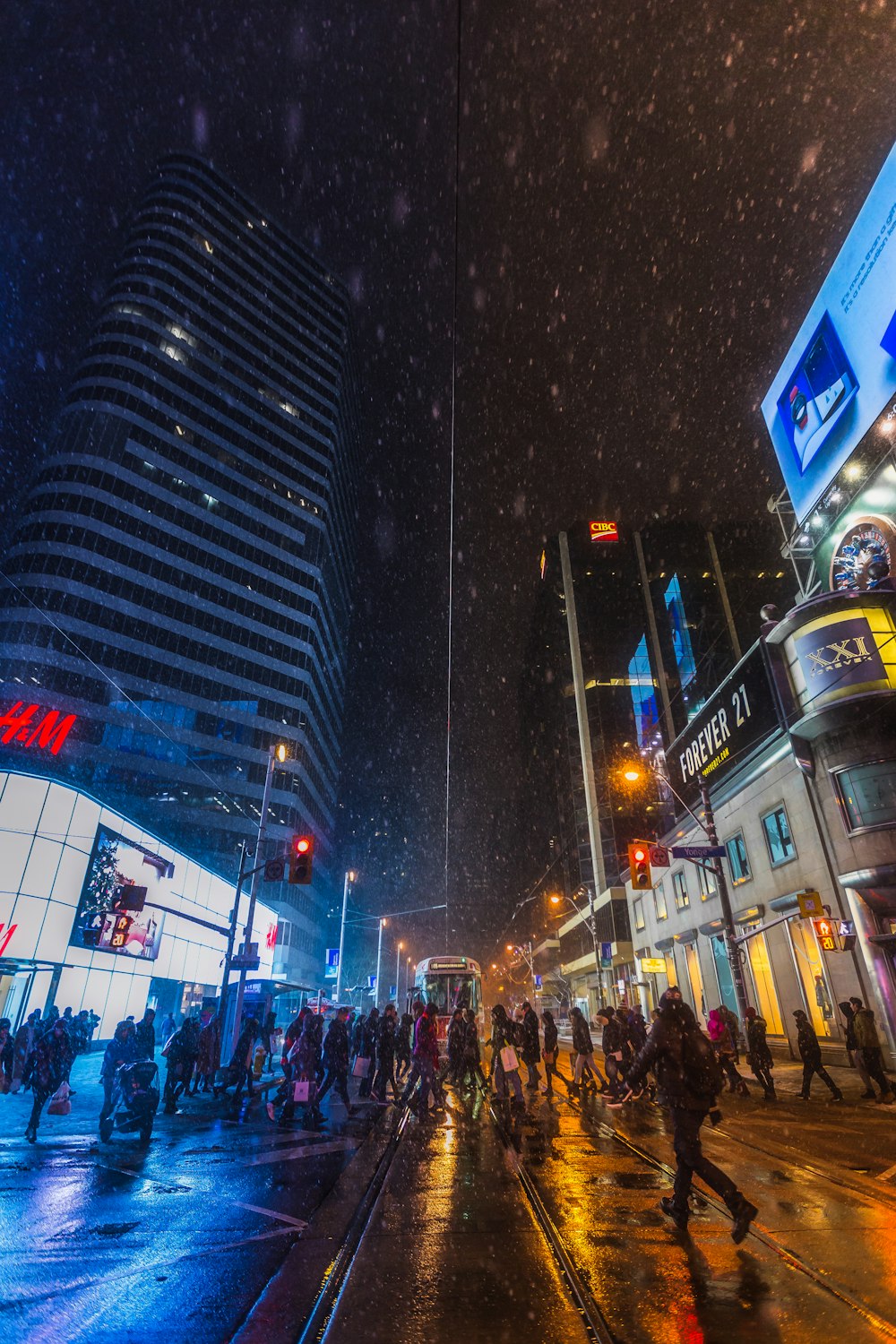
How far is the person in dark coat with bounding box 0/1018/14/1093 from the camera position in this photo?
16625 millimetres

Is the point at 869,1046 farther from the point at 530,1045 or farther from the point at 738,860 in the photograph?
the point at 738,860

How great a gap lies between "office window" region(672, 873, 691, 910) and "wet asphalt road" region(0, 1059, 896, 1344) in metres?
23.7

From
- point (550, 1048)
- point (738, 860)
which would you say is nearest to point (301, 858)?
point (550, 1048)

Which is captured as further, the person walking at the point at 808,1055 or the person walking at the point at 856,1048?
the person walking at the point at 808,1055

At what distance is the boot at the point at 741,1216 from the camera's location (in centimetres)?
504

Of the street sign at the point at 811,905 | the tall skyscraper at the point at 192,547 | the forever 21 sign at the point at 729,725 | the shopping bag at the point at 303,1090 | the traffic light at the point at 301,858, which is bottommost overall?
the shopping bag at the point at 303,1090

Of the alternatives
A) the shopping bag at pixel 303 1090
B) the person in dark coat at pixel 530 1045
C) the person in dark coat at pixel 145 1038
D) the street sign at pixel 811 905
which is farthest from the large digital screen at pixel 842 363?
the person in dark coat at pixel 145 1038

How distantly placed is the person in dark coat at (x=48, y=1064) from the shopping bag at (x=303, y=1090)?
4.31 m

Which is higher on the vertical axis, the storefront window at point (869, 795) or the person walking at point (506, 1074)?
the storefront window at point (869, 795)

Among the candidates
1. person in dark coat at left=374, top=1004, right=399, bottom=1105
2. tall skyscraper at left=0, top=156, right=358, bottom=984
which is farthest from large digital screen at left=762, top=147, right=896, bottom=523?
tall skyscraper at left=0, top=156, right=358, bottom=984

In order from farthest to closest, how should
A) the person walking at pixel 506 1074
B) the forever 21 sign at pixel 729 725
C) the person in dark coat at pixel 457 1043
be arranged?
the forever 21 sign at pixel 729 725, the person in dark coat at pixel 457 1043, the person walking at pixel 506 1074

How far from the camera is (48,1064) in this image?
1216cm

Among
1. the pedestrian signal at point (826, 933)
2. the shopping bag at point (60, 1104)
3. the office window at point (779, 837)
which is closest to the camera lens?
the shopping bag at point (60, 1104)

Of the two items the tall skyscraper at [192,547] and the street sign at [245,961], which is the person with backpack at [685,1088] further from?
the tall skyscraper at [192,547]
